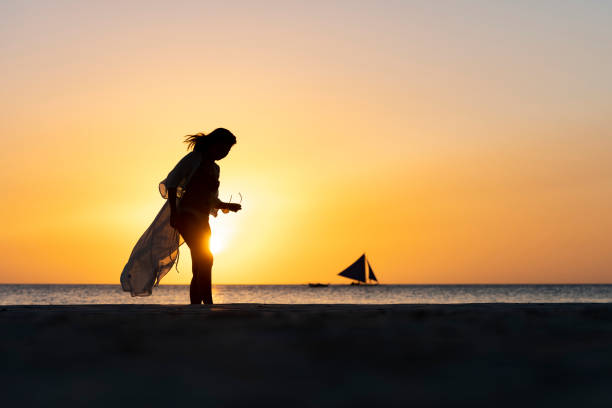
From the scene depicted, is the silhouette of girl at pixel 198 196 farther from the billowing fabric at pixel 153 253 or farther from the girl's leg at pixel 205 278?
the billowing fabric at pixel 153 253

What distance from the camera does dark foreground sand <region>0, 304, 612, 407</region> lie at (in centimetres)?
124

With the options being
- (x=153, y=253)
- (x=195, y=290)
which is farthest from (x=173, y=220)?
(x=195, y=290)

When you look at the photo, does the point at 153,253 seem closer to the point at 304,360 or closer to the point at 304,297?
the point at 304,360

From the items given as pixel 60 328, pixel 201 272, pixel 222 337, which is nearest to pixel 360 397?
pixel 222 337

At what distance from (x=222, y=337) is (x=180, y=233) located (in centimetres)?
462

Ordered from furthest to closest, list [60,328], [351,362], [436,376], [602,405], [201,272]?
[201,272] < [60,328] < [351,362] < [436,376] < [602,405]

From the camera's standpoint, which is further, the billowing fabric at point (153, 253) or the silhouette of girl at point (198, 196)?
the billowing fabric at point (153, 253)

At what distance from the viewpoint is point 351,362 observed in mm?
1544

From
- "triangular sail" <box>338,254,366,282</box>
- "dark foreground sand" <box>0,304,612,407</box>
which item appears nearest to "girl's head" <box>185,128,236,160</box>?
"dark foreground sand" <box>0,304,612,407</box>

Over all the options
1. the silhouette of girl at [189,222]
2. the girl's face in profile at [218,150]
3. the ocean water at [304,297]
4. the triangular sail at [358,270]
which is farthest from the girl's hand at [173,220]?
the triangular sail at [358,270]

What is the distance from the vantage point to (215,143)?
6.38 metres

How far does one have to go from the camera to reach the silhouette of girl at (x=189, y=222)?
20.4 ft

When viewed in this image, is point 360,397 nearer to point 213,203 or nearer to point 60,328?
point 60,328

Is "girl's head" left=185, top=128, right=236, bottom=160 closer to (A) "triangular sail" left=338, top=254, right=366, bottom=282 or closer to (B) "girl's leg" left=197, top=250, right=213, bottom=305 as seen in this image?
(B) "girl's leg" left=197, top=250, right=213, bottom=305
